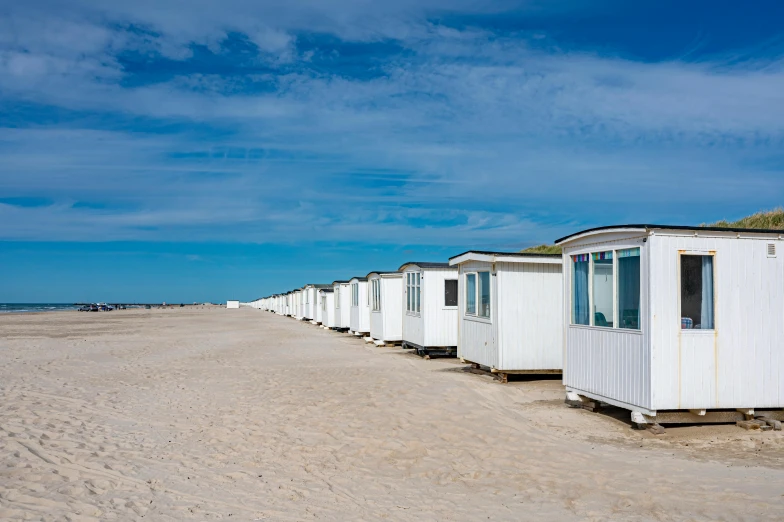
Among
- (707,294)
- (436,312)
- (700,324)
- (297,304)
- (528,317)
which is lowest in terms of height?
(297,304)

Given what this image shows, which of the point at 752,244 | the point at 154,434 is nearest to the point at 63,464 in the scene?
the point at 154,434

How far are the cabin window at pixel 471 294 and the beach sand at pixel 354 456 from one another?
2.51 metres

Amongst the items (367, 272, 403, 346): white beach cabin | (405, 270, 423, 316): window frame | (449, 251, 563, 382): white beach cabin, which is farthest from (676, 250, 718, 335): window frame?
(367, 272, 403, 346): white beach cabin

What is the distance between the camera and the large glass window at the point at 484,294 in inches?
569

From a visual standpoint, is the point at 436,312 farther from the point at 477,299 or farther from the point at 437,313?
the point at 477,299

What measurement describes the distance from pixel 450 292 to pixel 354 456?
1166cm

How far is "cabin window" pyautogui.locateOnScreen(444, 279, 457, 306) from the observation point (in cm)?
1900

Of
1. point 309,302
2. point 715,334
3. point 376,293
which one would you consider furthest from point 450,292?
point 309,302

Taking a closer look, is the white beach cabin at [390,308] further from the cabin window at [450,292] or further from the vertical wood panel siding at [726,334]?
the vertical wood panel siding at [726,334]

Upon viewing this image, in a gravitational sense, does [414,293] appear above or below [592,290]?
below

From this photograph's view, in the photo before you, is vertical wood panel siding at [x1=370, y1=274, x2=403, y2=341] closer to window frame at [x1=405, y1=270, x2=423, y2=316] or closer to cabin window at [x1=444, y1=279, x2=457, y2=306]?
window frame at [x1=405, y1=270, x2=423, y2=316]

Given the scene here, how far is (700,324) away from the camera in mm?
8797

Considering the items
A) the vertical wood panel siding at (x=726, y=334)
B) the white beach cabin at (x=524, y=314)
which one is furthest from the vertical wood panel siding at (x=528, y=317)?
the vertical wood panel siding at (x=726, y=334)

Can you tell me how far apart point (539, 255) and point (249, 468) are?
8609mm
